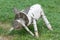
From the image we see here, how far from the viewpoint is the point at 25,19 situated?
20.0 feet

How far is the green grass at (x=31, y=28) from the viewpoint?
6.27 metres

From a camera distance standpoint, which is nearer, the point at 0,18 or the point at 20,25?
the point at 20,25

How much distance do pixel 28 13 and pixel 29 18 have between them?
0.14 metres

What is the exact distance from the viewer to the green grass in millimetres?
6266

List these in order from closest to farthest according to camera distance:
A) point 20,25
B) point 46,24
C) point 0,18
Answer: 1. point 20,25
2. point 46,24
3. point 0,18

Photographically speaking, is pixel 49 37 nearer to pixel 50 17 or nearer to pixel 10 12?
pixel 50 17

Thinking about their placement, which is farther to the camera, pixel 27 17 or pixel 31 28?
pixel 31 28

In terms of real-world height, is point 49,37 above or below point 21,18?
below

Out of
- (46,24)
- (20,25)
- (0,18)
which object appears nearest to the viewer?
(20,25)

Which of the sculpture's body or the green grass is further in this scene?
the green grass

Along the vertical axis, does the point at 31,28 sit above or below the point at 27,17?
below

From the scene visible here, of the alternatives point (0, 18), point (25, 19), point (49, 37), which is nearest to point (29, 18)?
point (25, 19)

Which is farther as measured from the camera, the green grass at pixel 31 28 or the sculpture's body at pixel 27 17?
the green grass at pixel 31 28

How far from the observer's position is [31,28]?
657cm
